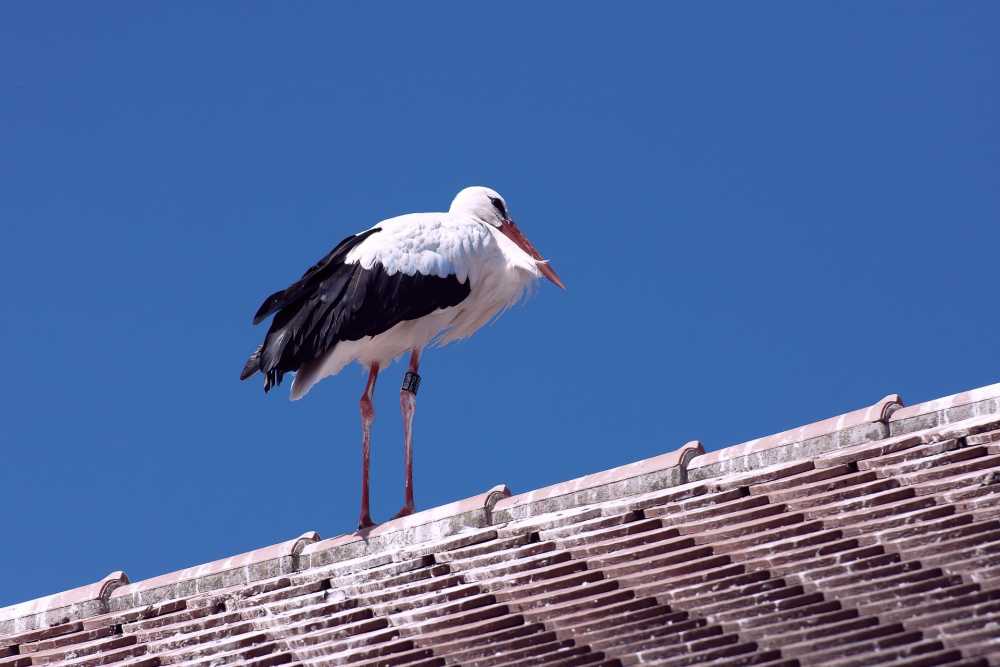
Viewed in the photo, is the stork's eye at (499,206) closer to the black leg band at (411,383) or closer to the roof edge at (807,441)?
the black leg band at (411,383)

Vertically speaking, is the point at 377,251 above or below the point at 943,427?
above

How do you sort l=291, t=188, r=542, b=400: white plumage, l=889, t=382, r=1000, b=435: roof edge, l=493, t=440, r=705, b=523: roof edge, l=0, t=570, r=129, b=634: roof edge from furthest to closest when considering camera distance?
l=291, t=188, r=542, b=400: white plumage
l=0, t=570, r=129, b=634: roof edge
l=493, t=440, r=705, b=523: roof edge
l=889, t=382, r=1000, b=435: roof edge

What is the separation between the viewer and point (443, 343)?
504 inches

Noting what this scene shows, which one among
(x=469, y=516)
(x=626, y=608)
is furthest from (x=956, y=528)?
(x=469, y=516)

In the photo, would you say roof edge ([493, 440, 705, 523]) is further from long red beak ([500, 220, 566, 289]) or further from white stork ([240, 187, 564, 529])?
long red beak ([500, 220, 566, 289])

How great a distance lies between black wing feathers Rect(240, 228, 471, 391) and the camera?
38.7ft

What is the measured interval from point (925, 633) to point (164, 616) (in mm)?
4359

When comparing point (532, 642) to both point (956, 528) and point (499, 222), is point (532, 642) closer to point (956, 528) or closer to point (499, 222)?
point (956, 528)

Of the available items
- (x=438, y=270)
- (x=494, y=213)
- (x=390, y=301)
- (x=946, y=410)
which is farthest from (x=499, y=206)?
(x=946, y=410)

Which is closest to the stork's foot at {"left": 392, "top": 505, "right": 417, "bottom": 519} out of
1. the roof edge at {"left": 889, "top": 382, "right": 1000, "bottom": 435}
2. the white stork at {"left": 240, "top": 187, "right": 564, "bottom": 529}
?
the white stork at {"left": 240, "top": 187, "right": 564, "bottom": 529}

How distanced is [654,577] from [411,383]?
172 inches

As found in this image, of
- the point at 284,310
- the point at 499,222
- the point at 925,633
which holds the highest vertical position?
the point at 499,222

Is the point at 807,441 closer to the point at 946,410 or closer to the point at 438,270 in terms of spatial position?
the point at 946,410

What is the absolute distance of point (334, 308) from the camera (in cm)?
1186
